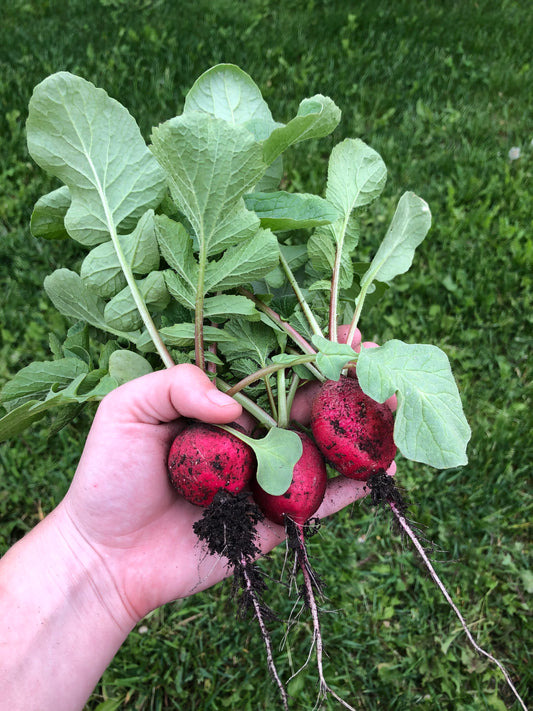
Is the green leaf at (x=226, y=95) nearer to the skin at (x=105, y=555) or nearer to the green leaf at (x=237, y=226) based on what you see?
the green leaf at (x=237, y=226)

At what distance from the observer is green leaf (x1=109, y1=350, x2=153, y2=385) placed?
1902 millimetres

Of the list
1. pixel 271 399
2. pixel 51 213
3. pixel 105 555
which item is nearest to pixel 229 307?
pixel 271 399

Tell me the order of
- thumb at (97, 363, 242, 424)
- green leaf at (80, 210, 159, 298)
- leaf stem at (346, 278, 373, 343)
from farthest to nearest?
leaf stem at (346, 278, 373, 343), green leaf at (80, 210, 159, 298), thumb at (97, 363, 242, 424)

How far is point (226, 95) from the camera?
217cm

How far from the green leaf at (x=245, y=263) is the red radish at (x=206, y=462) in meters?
0.45

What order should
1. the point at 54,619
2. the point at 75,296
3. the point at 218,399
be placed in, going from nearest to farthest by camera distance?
the point at 218,399, the point at 54,619, the point at 75,296

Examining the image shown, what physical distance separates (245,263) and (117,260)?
446mm

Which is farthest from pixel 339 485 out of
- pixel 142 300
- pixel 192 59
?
pixel 192 59

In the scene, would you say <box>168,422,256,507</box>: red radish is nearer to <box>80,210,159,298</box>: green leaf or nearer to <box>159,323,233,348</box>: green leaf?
<box>159,323,233,348</box>: green leaf

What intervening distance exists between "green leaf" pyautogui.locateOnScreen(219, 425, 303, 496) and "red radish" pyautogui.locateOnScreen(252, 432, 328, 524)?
0.54 feet

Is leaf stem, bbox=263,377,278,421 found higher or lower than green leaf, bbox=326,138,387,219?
lower

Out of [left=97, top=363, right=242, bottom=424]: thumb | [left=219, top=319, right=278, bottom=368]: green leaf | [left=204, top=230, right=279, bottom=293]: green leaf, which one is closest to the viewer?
[left=97, top=363, right=242, bottom=424]: thumb

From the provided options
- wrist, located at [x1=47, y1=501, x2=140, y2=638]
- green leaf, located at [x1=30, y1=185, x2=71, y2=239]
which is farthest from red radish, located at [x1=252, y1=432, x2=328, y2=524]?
green leaf, located at [x1=30, y1=185, x2=71, y2=239]

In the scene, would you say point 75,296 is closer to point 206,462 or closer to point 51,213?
point 51,213
